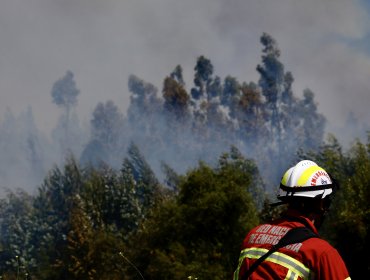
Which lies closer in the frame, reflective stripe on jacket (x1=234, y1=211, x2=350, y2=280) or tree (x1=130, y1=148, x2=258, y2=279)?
reflective stripe on jacket (x1=234, y1=211, x2=350, y2=280)

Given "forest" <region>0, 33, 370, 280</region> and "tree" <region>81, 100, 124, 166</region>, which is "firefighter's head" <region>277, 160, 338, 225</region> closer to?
"forest" <region>0, 33, 370, 280</region>

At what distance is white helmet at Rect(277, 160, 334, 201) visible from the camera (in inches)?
175

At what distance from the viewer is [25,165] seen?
561 feet

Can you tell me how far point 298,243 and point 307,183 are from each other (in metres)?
0.40

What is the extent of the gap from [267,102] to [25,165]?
65.9 meters

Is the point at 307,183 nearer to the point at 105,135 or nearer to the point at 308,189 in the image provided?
the point at 308,189

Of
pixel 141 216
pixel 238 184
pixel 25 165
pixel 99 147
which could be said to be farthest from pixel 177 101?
pixel 238 184

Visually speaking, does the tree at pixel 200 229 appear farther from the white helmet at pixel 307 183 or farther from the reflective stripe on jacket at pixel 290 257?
the white helmet at pixel 307 183

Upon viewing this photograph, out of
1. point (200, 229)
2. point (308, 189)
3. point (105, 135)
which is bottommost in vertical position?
point (308, 189)

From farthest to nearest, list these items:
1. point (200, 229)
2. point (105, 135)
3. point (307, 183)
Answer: point (105, 135) < point (200, 229) < point (307, 183)

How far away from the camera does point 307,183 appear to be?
14.5 ft

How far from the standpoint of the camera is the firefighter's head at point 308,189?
4445 mm

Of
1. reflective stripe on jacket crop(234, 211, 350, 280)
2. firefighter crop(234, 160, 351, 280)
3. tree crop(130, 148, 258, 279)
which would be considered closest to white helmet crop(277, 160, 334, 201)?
firefighter crop(234, 160, 351, 280)

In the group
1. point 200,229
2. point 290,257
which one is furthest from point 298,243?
point 200,229
